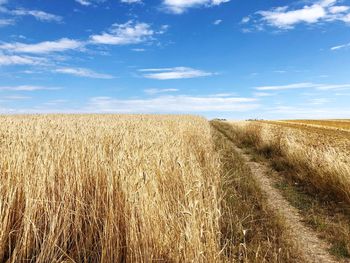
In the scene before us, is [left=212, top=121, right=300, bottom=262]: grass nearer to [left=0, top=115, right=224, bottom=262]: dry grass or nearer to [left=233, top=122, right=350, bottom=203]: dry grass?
[left=0, top=115, right=224, bottom=262]: dry grass

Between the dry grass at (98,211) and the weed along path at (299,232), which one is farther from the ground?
the dry grass at (98,211)

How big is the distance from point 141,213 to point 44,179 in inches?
63.9

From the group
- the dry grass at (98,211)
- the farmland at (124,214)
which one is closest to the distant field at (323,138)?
the farmland at (124,214)

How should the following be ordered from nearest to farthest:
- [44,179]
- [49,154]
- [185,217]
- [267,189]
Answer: [185,217], [44,179], [49,154], [267,189]

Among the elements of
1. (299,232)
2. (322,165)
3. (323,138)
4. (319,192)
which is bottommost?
(299,232)

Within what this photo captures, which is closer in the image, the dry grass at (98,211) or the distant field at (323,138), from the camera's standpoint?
the dry grass at (98,211)

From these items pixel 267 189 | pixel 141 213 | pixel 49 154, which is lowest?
pixel 267 189

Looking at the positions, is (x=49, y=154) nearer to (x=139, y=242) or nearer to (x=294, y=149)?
(x=139, y=242)

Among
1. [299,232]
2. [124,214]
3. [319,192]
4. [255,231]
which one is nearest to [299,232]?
[299,232]

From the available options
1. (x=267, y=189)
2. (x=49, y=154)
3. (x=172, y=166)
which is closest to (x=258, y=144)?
(x=267, y=189)

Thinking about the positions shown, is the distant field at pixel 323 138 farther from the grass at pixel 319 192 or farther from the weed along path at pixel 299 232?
the weed along path at pixel 299 232

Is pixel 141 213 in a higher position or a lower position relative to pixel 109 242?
higher

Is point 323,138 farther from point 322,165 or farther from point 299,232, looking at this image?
point 299,232

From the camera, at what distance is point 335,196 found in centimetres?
908
